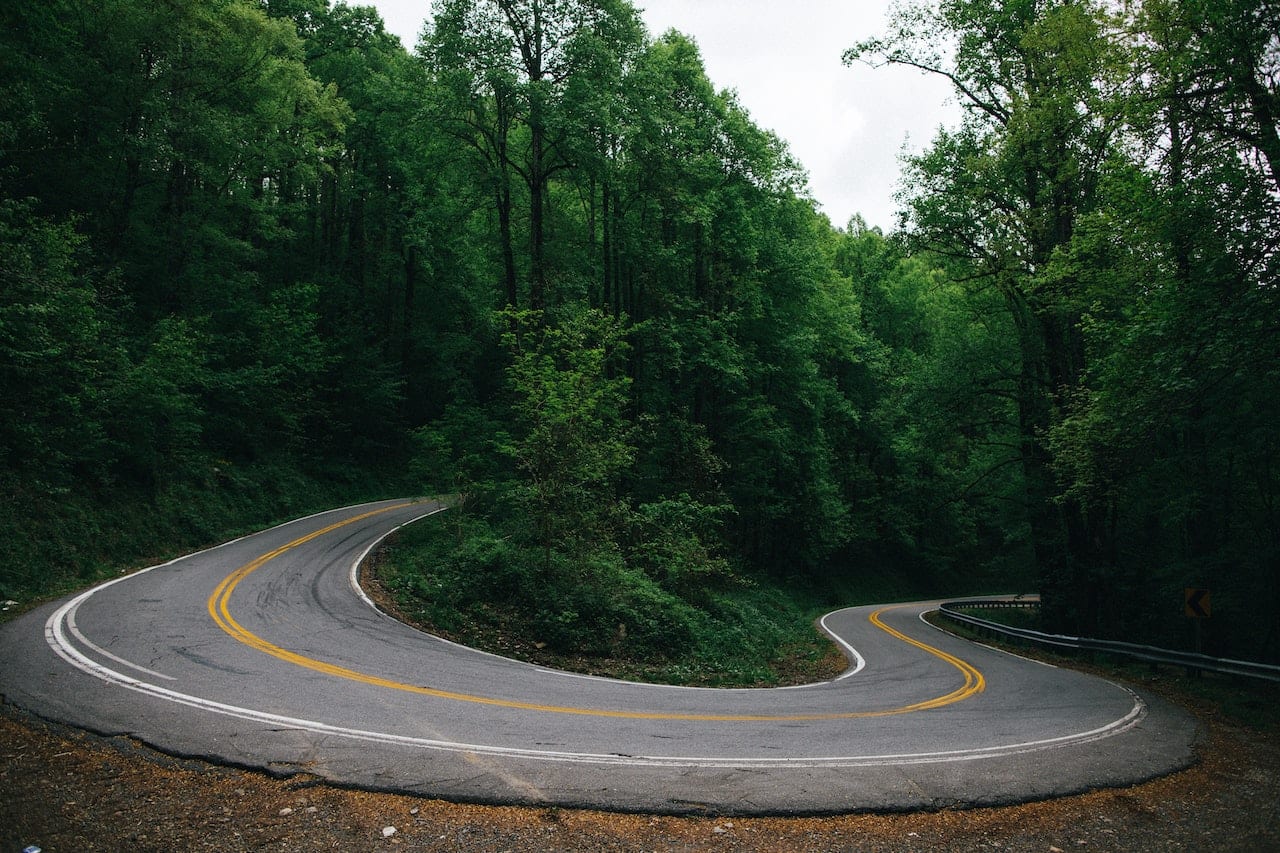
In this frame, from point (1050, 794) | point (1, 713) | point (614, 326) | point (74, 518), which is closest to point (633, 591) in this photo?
point (614, 326)

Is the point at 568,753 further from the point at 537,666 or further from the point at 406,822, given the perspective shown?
the point at 537,666

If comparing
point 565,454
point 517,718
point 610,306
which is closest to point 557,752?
A: point 517,718

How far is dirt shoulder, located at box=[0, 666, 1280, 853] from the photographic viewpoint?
450 centimetres

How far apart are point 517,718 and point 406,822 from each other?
2484 mm

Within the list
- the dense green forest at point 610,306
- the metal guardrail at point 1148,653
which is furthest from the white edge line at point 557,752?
the dense green forest at point 610,306

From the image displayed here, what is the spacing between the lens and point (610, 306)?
22328mm

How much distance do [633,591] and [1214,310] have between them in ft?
37.6

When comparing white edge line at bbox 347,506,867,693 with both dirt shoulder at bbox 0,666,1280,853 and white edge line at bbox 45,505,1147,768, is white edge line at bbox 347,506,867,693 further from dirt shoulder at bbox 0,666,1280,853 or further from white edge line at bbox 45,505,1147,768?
dirt shoulder at bbox 0,666,1280,853

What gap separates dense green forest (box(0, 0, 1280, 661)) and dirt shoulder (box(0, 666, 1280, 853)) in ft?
22.7

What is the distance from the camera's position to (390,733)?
6.36m

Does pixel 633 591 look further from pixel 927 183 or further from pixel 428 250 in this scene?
pixel 428 250

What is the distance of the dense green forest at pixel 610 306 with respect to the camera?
38.1ft

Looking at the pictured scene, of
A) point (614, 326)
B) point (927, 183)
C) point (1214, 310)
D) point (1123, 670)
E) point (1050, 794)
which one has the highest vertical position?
point (927, 183)

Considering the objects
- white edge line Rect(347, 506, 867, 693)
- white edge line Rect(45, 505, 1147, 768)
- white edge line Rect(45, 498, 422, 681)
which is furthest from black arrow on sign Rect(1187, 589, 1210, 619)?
white edge line Rect(45, 498, 422, 681)
